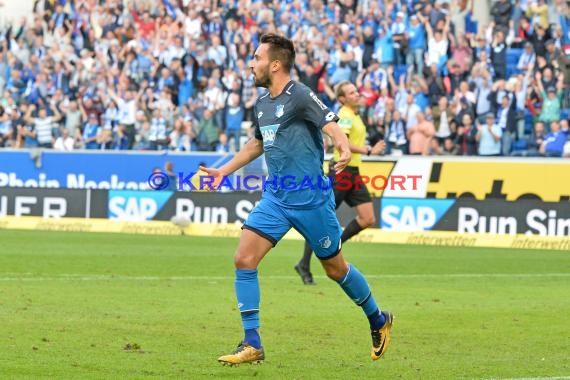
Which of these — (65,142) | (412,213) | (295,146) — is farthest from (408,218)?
(295,146)

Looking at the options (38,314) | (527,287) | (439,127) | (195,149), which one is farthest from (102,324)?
(195,149)

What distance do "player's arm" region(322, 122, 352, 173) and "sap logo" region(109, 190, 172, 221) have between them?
59.5 feet

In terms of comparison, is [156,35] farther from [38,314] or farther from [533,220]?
[38,314]

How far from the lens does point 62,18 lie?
119ft

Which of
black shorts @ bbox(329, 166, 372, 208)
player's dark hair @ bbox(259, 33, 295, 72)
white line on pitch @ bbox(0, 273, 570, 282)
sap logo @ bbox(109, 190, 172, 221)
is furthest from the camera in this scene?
sap logo @ bbox(109, 190, 172, 221)

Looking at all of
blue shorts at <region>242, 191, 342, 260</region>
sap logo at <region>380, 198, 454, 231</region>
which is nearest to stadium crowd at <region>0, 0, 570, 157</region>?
sap logo at <region>380, 198, 454, 231</region>

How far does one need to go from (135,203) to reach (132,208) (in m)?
0.13

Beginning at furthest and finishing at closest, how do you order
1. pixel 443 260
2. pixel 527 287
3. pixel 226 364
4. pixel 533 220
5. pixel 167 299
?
pixel 533 220 → pixel 443 260 → pixel 527 287 → pixel 167 299 → pixel 226 364

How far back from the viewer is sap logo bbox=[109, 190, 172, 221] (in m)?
26.9

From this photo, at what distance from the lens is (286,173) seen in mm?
9078

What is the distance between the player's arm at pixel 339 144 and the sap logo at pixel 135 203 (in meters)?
18.1

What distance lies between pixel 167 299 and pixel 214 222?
13.0 meters

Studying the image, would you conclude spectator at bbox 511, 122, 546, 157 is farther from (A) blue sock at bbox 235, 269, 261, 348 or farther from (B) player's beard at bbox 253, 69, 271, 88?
(A) blue sock at bbox 235, 269, 261, 348

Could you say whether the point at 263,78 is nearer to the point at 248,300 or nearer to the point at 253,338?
the point at 248,300
